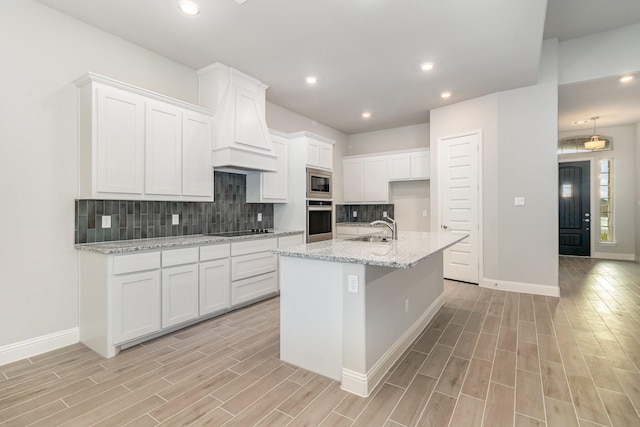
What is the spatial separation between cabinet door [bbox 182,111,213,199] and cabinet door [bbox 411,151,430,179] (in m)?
3.76

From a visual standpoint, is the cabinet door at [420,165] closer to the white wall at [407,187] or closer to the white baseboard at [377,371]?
the white wall at [407,187]

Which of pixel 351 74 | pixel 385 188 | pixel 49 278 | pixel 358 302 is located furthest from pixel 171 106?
pixel 385 188

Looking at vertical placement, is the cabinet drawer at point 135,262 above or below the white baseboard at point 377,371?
above

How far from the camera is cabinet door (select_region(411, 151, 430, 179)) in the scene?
18.8ft

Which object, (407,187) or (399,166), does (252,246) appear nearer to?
(399,166)

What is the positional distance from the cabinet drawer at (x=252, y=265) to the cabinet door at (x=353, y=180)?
287cm

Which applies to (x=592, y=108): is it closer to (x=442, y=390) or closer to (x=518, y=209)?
(x=518, y=209)

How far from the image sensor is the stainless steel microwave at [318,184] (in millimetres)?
4829

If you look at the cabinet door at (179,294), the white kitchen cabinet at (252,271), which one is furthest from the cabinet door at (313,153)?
the cabinet door at (179,294)

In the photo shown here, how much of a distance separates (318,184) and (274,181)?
31.5 inches

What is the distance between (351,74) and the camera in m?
3.95

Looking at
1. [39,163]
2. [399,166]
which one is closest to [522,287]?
[399,166]

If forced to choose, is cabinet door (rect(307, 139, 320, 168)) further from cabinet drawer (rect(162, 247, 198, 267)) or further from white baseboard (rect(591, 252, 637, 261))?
white baseboard (rect(591, 252, 637, 261))

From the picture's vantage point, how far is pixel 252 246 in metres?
3.81
